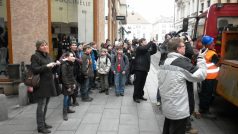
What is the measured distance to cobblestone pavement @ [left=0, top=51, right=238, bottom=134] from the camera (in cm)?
628

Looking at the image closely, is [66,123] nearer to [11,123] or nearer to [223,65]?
[11,123]

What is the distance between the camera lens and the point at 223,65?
6.75 meters

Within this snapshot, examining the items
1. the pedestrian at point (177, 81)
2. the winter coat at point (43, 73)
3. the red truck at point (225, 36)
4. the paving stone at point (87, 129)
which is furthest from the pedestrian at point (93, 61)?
the pedestrian at point (177, 81)

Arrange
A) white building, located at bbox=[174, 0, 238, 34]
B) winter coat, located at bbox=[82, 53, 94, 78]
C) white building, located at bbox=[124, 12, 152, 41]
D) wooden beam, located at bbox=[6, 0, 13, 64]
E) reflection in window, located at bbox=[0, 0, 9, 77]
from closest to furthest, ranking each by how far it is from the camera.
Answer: winter coat, located at bbox=[82, 53, 94, 78] → wooden beam, located at bbox=[6, 0, 13, 64] → reflection in window, located at bbox=[0, 0, 9, 77] → white building, located at bbox=[174, 0, 238, 34] → white building, located at bbox=[124, 12, 152, 41]

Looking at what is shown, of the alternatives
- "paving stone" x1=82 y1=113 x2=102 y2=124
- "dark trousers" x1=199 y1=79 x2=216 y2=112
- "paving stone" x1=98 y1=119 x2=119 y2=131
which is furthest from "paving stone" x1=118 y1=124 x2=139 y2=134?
"dark trousers" x1=199 y1=79 x2=216 y2=112

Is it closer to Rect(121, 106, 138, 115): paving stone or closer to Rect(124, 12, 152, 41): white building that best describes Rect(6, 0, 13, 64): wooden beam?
Rect(121, 106, 138, 115): paving stone

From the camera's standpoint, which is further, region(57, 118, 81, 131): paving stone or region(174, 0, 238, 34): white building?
region(174, 0, 238, 34): white building

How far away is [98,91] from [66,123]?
12.4 ft

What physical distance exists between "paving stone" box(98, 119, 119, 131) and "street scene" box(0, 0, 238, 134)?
0.05 feet

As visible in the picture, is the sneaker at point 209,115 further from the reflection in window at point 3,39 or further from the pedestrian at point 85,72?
the reflection in window at point 3,39

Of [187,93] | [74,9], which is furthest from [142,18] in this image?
[187,93]

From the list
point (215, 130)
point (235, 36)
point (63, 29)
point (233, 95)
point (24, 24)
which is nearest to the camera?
point (233, 95)

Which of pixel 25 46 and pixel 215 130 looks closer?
pixel 215 130

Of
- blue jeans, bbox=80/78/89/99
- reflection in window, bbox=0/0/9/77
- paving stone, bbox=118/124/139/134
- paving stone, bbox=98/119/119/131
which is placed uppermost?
reflection in window, bbox=0/0/9/77
